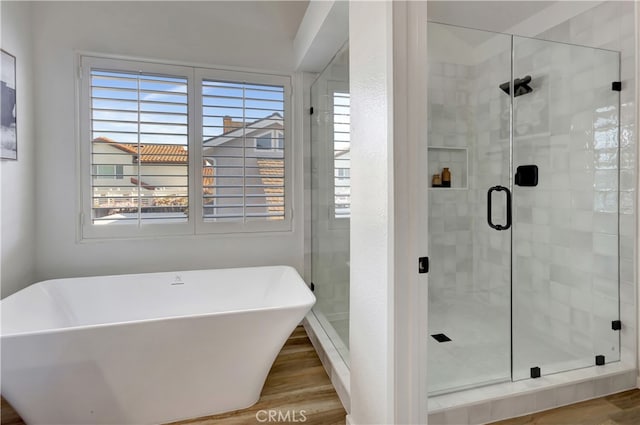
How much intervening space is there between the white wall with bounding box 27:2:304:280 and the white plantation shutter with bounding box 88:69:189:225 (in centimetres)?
15

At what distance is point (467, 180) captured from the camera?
2.83 metres

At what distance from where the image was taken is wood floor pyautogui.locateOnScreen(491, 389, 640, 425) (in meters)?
1.65

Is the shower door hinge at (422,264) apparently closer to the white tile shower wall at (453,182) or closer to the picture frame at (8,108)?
the white tile shower wall at (453,182)

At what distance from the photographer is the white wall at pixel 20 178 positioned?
203 centimetres

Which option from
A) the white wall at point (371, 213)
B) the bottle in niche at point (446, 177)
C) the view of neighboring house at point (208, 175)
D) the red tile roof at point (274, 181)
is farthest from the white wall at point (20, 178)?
the bottle in niche at point (446, 177)

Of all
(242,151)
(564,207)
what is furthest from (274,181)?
(564,207)

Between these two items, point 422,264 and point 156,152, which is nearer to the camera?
point 422,264

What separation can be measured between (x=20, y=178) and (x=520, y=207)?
11.3 feet

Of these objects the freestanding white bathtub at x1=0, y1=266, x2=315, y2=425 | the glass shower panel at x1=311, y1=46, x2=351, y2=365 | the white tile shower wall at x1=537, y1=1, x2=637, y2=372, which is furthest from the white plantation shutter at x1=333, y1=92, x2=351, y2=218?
the white tile shower wall at x1=537, y1=1, x2=637, y2=372

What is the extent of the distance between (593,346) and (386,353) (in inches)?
65.6

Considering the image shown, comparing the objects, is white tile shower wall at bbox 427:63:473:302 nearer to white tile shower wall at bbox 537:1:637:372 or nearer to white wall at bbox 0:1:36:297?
white tile shower wall at bbox 537:1:637:372

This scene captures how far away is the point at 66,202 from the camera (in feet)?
7.88

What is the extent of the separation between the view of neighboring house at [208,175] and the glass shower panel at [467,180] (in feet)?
4.21

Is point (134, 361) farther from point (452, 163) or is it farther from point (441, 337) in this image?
point (452, 163)
